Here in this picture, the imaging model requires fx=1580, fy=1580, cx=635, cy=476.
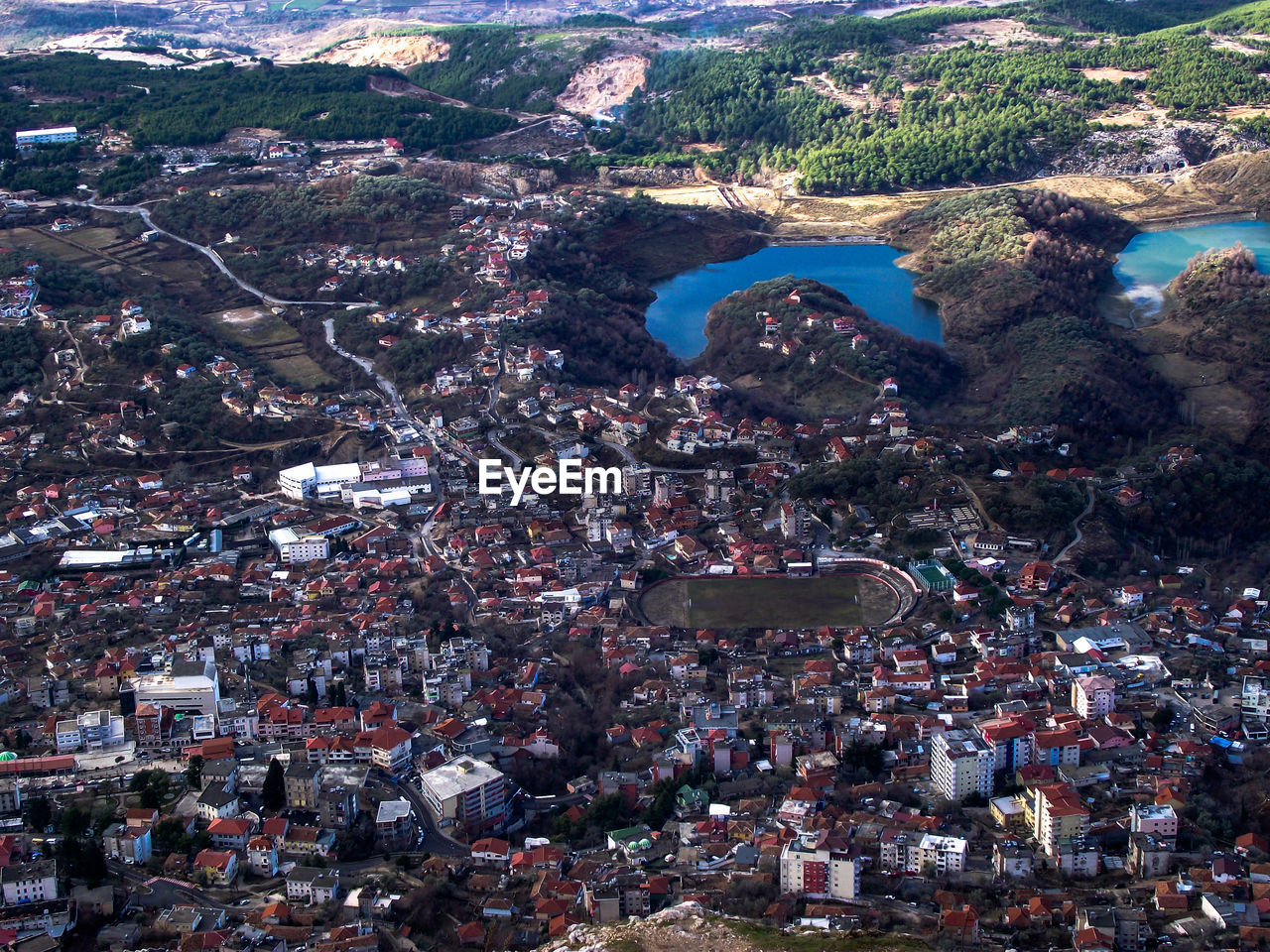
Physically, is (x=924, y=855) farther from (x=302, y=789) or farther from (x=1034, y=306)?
(x=1034, y=306)

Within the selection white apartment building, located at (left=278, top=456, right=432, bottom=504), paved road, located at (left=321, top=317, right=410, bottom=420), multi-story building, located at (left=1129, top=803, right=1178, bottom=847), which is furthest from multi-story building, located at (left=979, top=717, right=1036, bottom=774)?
paved road, located at (left=321, top=317, right=410, bottom=420)

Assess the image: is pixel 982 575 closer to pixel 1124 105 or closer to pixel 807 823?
pixel 807 823

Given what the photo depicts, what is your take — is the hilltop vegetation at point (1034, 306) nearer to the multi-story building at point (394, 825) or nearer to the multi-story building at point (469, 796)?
the multi-story building at point (469, 796)

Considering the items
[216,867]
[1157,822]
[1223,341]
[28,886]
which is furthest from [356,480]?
[1223,341]

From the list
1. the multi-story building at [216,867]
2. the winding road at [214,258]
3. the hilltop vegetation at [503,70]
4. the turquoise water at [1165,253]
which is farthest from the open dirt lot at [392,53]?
the multi-story building at [216,867]

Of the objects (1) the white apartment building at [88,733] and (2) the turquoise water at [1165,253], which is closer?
(1) the white apartment building at [88,733]
